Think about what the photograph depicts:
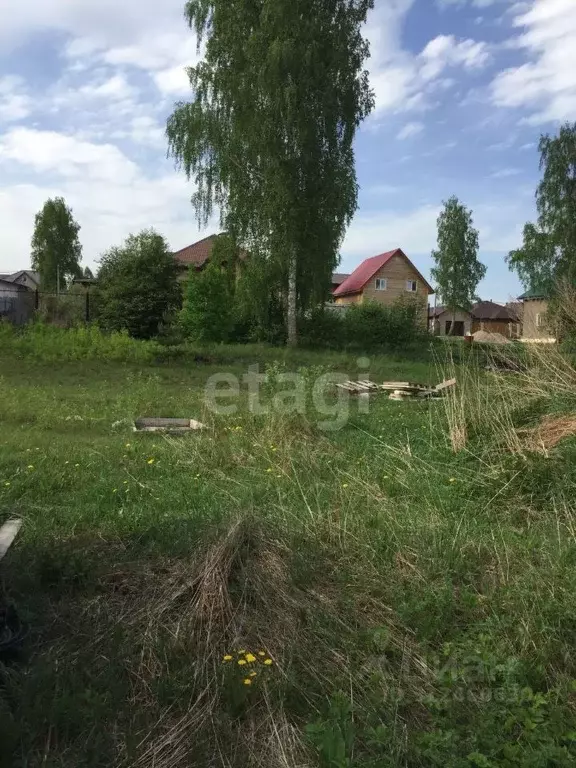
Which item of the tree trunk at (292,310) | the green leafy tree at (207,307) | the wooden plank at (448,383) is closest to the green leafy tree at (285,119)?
the tree trunk at (292,310)

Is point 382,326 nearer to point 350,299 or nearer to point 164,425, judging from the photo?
point 164,425

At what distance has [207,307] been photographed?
20.5m

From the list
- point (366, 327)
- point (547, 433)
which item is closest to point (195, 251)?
point (366, 327)

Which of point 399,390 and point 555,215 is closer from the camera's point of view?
point 399,390

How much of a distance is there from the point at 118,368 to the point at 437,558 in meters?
12.7

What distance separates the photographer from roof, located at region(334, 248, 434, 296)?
42281mm

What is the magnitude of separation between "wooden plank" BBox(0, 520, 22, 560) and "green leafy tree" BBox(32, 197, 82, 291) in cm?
4197

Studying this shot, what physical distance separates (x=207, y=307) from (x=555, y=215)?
54.1 ft

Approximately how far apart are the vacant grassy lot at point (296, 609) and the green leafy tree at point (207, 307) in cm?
1446

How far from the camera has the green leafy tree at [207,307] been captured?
67.3 ft

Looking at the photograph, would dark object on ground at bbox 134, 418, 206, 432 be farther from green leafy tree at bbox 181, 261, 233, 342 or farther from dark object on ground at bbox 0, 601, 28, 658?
green leafy tree at bbox 181, 261, 233, 342

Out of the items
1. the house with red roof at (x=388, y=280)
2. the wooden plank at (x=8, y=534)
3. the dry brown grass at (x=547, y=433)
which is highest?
the house with red roof at (x=388, y=280)

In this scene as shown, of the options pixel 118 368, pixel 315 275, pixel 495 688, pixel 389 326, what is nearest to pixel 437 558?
pixel 495 688

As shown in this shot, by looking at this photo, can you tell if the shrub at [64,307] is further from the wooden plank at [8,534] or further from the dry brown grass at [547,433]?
the wooden plank at [8,534]
